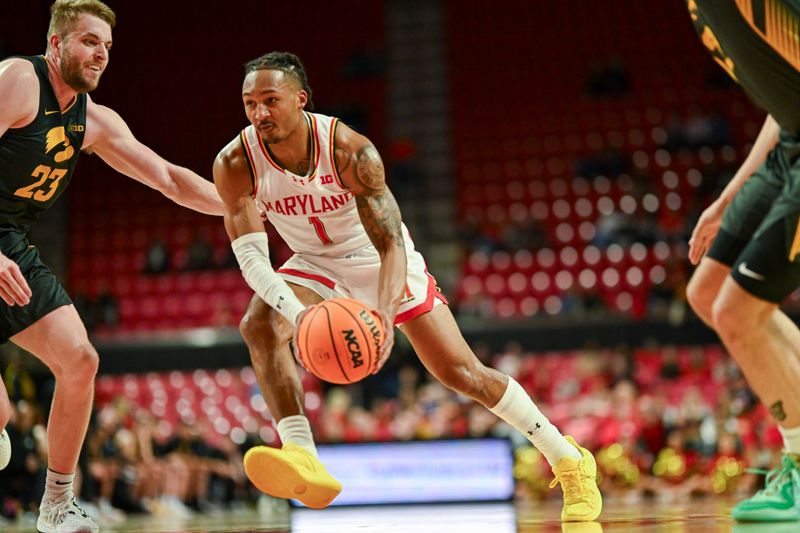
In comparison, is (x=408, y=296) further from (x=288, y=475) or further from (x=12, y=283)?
(x=12, y=283)

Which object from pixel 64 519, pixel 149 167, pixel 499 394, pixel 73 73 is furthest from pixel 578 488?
pixel 73 73

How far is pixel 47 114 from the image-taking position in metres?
4.08

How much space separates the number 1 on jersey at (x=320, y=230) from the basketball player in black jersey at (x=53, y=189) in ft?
3.41

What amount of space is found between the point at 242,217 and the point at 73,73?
0.91 meters

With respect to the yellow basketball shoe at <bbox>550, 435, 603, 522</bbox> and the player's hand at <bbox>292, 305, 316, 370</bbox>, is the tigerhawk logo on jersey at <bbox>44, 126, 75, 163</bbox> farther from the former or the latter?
the yellow basketball shoe at <bbox>550, 435, 603, 522</bbox>

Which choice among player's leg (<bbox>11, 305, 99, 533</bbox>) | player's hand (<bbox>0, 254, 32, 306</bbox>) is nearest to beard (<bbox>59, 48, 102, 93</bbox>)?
player's hand (<bbox>0, 254, 32, 306</bbox>)

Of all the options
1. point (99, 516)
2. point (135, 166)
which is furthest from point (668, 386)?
point (135, 166)

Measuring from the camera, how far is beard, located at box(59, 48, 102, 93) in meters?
4.05

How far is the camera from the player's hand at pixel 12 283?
3.73m


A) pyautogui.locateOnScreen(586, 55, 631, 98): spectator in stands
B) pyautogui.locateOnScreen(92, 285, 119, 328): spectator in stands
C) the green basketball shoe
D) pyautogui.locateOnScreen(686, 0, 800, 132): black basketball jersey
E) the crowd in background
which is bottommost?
the crowd in background

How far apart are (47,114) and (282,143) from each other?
0.99 metres

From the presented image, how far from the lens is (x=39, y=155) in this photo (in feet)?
13.4

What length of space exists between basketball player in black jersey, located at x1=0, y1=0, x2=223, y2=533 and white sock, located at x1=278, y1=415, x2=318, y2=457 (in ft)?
2.80

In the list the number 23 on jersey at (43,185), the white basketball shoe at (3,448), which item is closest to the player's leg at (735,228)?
the number 23 on jersey at (43,185)
